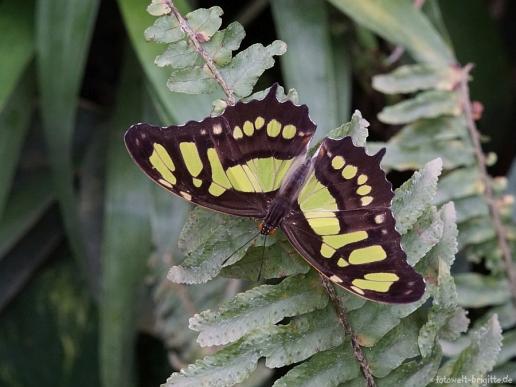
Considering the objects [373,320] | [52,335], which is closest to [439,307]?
[373,320]

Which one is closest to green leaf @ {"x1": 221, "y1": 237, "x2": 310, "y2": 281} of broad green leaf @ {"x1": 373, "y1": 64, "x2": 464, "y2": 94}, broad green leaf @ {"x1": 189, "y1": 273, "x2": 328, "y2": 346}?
broad green leaf @ {"x1": 189, "y1": 273, "x2": 328, "y2": 346}

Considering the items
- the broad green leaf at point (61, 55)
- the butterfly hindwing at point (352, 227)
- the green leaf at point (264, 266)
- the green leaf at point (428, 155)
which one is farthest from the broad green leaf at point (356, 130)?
the broad green leaf at point (61, 55)

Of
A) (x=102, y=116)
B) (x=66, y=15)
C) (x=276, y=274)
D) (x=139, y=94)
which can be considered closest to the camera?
(x=276, y=274)

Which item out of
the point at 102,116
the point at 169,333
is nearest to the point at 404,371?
the point at 169,333

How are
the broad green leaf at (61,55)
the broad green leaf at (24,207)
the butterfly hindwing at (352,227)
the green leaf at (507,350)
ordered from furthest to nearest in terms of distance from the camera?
the broad green leaf at (24,207) → the broad green leaf at (61,55) → the green leaf at (507,350) → the butterfly hindwing at (352,227)

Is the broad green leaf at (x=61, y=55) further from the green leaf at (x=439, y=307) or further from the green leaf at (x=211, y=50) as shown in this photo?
the green leaf at (x=439, y=307)

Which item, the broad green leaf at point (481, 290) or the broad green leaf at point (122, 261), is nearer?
the broad green leaf at point (481, 290)

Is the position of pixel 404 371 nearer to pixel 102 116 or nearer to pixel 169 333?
pixel 169 333
